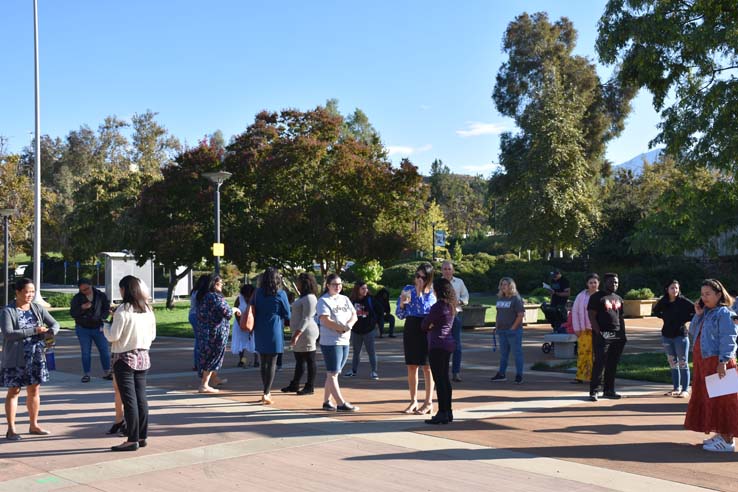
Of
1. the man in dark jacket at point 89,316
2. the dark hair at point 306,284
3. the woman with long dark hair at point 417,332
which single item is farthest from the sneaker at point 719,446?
the man in dark jacket at point 89,316

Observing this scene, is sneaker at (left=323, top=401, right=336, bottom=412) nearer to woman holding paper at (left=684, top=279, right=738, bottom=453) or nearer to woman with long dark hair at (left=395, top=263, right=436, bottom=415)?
woman with long dark hair at (left=395, top=263, right=436, bottom=415)

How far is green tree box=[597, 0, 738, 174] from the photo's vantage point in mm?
15289

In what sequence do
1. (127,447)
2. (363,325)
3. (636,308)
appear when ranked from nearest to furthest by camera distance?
(127,447), (363,325), (636,308)

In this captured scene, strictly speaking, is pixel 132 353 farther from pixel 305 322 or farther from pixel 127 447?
pixel 305 322

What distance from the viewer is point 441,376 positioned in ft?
29.0

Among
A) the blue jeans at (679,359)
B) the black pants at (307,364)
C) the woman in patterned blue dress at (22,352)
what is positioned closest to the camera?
Result: the woman in patterned blue dress at (22,352)

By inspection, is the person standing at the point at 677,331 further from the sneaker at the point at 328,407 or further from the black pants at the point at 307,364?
the black pants at the point at 307,364

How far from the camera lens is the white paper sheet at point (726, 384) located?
743cm

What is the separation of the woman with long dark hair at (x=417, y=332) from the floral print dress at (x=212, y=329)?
2827mm

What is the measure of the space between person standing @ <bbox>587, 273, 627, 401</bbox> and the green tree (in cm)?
623

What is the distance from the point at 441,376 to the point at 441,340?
40cm

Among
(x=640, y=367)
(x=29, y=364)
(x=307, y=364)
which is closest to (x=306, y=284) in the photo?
(x=307, y=364)

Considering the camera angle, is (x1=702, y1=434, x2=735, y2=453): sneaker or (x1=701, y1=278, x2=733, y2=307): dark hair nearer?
(x1=702, y1=434, x2=735, y2=453): sneaker

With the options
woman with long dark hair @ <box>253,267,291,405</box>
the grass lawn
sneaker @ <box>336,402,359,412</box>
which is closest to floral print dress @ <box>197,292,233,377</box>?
woman with long dark hair @ <box>253,267,291,405</box>
